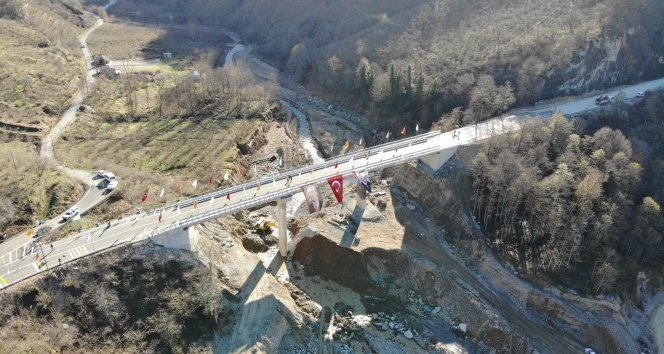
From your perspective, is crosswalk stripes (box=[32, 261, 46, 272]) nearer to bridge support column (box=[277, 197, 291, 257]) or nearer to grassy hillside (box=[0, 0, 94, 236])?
grassy hillside (box=[0, 0, 94, 236])

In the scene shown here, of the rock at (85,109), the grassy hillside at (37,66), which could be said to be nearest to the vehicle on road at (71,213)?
the grassy hillside at (37,66)

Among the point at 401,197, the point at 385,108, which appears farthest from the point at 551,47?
the point at 401,197

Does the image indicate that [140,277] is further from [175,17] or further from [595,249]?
[175,17]

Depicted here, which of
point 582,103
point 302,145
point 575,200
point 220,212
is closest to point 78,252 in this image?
point 220,212

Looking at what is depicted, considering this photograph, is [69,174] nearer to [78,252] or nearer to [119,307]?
[78,252]

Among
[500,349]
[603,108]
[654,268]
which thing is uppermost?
[603,108]
